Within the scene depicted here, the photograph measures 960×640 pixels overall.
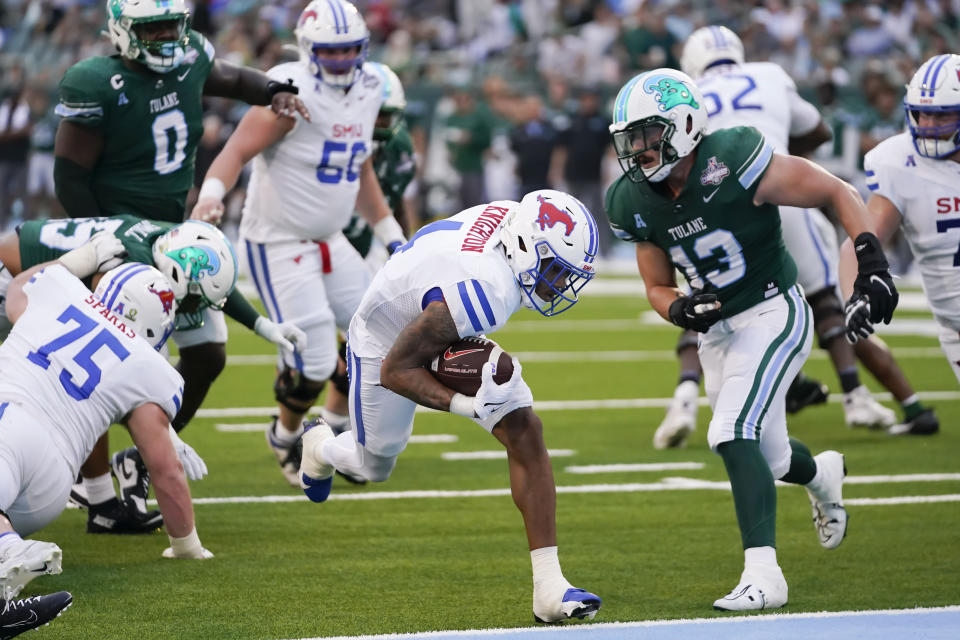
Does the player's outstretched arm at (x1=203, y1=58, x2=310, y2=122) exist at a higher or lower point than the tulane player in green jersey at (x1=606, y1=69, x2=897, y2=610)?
higher

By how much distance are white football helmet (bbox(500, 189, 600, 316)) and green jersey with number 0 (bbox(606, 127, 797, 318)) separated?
0.59 m

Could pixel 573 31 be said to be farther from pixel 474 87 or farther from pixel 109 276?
pixel 109 276

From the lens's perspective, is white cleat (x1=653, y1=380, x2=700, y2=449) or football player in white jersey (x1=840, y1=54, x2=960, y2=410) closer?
football player in white jersey (x1=840, y1=54, x2=960, y2=410)

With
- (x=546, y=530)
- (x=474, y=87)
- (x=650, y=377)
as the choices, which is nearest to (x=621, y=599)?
(x=546, y=530)

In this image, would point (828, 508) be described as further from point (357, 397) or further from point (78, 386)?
point (78, 386)

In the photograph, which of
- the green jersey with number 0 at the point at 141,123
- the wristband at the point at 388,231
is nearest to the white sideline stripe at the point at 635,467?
the wristband at the point at 388,231

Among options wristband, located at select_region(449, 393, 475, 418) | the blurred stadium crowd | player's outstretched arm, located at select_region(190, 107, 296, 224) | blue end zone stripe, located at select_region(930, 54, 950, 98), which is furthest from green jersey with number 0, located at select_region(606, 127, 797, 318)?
the blurred stadium crowd

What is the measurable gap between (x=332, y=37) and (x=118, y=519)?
2353 millimetres

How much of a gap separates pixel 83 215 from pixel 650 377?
491 cm

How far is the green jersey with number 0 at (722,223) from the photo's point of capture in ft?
15.4

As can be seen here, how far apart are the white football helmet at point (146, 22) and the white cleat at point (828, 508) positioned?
10.1ft

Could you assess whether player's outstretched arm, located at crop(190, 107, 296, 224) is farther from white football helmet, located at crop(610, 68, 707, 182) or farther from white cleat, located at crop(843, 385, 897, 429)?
white cleat, located at crop(843, 385, 897, 429)

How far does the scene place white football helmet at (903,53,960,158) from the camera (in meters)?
5.25

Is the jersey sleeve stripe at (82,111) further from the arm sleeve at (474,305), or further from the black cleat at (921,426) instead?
the black cleat at (921,426)
